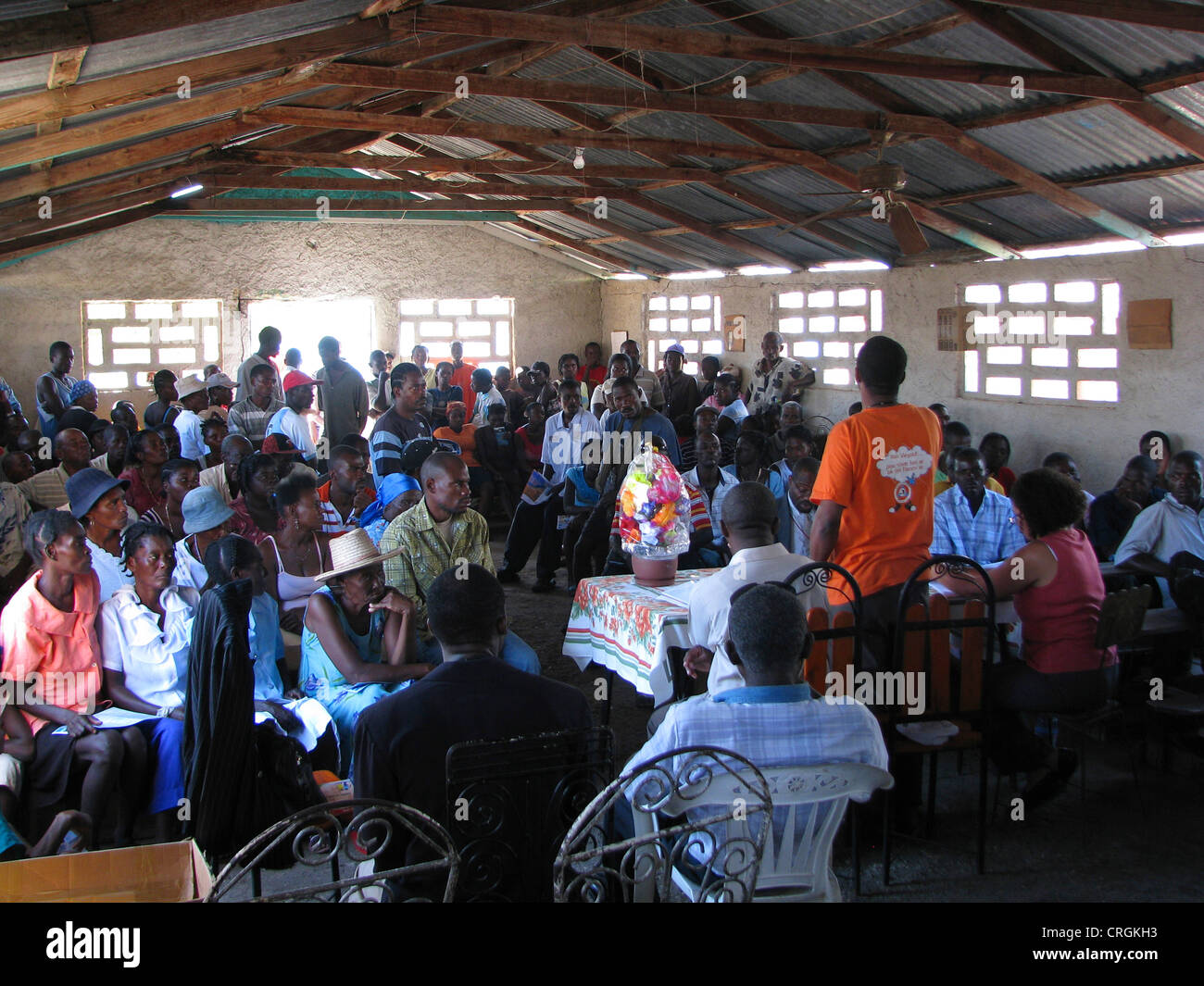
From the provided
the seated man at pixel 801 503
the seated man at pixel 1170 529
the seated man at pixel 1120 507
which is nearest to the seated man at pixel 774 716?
the seated man at pixel 801 503

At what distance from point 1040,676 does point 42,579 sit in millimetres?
3704

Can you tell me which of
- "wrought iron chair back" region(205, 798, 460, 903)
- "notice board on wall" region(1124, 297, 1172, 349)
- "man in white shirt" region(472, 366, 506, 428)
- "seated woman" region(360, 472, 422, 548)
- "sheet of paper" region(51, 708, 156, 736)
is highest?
"notice board on wall" region(1124, 297, 1172, 349)

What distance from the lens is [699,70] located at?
8570mm

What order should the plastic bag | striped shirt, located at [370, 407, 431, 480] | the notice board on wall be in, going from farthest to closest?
the notice board on wall < striped shirt, located at [370, 407, 431, 480] < the plastic bag

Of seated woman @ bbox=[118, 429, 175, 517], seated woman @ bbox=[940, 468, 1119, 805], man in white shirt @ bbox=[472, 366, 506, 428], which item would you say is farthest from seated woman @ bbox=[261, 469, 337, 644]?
man in white shirt @ bbox=[472, 366, 506, 428]

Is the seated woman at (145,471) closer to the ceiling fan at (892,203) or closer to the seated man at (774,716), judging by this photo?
the seated man at (774,716)

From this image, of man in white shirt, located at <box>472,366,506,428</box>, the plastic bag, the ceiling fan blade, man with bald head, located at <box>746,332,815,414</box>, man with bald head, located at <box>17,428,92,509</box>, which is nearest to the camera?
the plastic bag

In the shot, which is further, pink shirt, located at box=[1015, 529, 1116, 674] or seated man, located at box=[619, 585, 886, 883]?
pink shirt, located at box=[1015, 529, 1116, 674]

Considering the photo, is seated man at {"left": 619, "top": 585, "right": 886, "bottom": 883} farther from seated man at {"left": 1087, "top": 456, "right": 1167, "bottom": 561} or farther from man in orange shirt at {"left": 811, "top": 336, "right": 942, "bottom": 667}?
seated man at {"left": 1087, "top": 456, "right": 1167, "bottom": 561}

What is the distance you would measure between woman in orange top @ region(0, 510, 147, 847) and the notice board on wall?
26.8 ft

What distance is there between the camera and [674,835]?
7.44 feet

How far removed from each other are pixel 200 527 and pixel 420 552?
3.16 feet

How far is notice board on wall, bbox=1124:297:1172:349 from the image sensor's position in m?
8.67

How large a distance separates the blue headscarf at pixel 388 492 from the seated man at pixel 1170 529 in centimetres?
391
